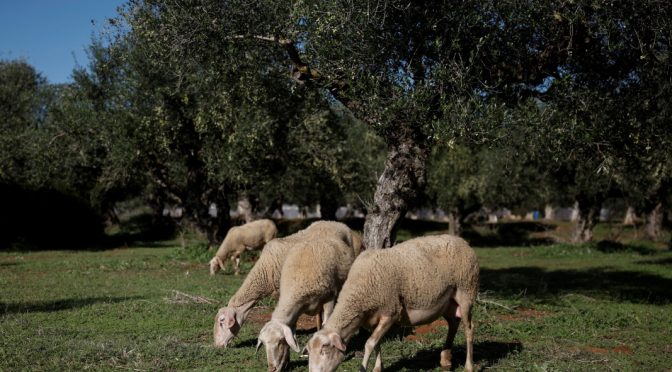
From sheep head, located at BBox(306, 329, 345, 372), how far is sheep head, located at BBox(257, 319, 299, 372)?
698mm

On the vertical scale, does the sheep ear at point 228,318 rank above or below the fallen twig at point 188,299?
above

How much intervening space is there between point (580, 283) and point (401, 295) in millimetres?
13241

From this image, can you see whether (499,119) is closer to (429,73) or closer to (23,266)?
(429,73)

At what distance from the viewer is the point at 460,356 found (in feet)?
31.7

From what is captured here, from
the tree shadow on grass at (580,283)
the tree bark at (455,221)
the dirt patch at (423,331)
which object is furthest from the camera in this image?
the tree bark at (455,221)

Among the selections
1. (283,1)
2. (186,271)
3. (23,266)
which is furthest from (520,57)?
(23,266)

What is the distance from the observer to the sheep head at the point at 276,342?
8.20 meters

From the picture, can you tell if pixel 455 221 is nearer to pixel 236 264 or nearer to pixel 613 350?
pixel 236 264

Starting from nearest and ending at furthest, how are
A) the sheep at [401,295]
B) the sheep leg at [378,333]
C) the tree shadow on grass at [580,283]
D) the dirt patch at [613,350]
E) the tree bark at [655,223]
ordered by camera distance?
the sheep at [401,295], the sheep leg at [378,333], the dirt patch at [613,350], the tree shadow on grass at [580,283], the tree bark at [655,223]

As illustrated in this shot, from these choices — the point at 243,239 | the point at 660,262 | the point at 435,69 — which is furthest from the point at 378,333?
the point at 660,262

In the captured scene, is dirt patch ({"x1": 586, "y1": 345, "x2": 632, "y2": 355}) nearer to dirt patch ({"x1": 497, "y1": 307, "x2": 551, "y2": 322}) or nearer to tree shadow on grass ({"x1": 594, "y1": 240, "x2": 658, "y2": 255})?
dirt patch ({"x1": 497, "y1": 307, "x2": 551, "y2": 322})

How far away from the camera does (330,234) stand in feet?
37.3

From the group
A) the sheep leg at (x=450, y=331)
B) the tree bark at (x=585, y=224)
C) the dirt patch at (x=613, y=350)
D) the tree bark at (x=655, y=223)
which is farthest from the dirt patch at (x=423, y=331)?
the tree bark at (x=655, y=223)

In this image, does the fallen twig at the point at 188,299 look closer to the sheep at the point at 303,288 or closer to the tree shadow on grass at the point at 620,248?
the sheep at the point at 303,288
